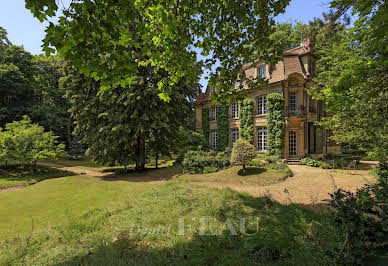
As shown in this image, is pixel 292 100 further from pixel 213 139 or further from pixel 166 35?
pixel 166 35

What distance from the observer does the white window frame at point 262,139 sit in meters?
19.4

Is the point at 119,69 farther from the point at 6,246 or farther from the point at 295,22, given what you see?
the point at 295,22

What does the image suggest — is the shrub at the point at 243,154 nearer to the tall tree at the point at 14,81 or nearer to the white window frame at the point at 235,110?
the white window frame at the point at 235,110

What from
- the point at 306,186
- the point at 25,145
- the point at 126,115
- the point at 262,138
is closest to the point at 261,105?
the point at 262,138

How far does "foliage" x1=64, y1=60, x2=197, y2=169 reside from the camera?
1438 cm

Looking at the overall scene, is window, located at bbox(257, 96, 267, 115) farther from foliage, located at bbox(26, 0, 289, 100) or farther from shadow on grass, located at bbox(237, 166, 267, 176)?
foliage, located at bbox(26, 0, 289, 100)

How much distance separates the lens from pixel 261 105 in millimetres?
20125

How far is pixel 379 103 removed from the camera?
6.23m

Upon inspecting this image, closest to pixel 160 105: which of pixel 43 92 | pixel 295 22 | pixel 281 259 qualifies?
pixel 281 259

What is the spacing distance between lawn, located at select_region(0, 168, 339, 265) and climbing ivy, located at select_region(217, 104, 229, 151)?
1639 cm

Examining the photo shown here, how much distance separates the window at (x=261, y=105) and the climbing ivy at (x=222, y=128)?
154 inches

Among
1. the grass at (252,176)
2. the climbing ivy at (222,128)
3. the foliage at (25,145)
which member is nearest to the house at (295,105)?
the climbing ivy at (222,128)

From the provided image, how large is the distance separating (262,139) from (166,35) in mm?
16825

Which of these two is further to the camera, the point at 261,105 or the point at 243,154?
the point at 261,105
